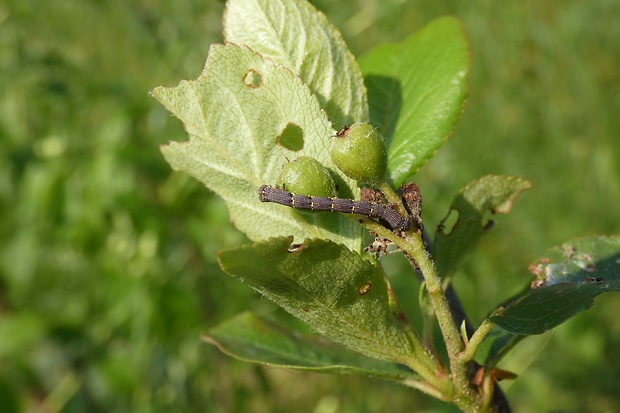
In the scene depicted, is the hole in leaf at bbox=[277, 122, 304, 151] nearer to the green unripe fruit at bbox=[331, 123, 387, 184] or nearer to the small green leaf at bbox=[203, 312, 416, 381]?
Answer: the green unripe fruit at bbox=[331, 123, 387, 184]

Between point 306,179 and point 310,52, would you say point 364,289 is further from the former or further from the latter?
point 310,52

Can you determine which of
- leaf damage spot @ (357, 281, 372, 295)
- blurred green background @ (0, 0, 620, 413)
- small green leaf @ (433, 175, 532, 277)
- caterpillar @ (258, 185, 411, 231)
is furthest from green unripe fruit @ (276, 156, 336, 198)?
blurred green background @ (0, 0, 620, 413)

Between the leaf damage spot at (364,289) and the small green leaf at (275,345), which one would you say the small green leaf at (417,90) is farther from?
the small green leaf at (275,345)

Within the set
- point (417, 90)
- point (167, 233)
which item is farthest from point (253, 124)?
point (167, 233)

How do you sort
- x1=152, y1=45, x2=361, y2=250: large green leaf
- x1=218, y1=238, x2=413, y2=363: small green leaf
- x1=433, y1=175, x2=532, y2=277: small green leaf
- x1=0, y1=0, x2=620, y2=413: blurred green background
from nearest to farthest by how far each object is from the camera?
x1=218, y1=238, x2=413, y2=363: small green leaf < x1=152, y1=45, x2=361, y2=250: large green leaf < x1=433, y1=175, x2=532, y2=277: small green leaf < x1=0, y1=0, x2=620, y2=413: blurred green background

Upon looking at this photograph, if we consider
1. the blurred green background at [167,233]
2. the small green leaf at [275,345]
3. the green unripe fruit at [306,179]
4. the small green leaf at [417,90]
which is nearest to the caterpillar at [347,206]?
the green unripe fruit at [306,179]
